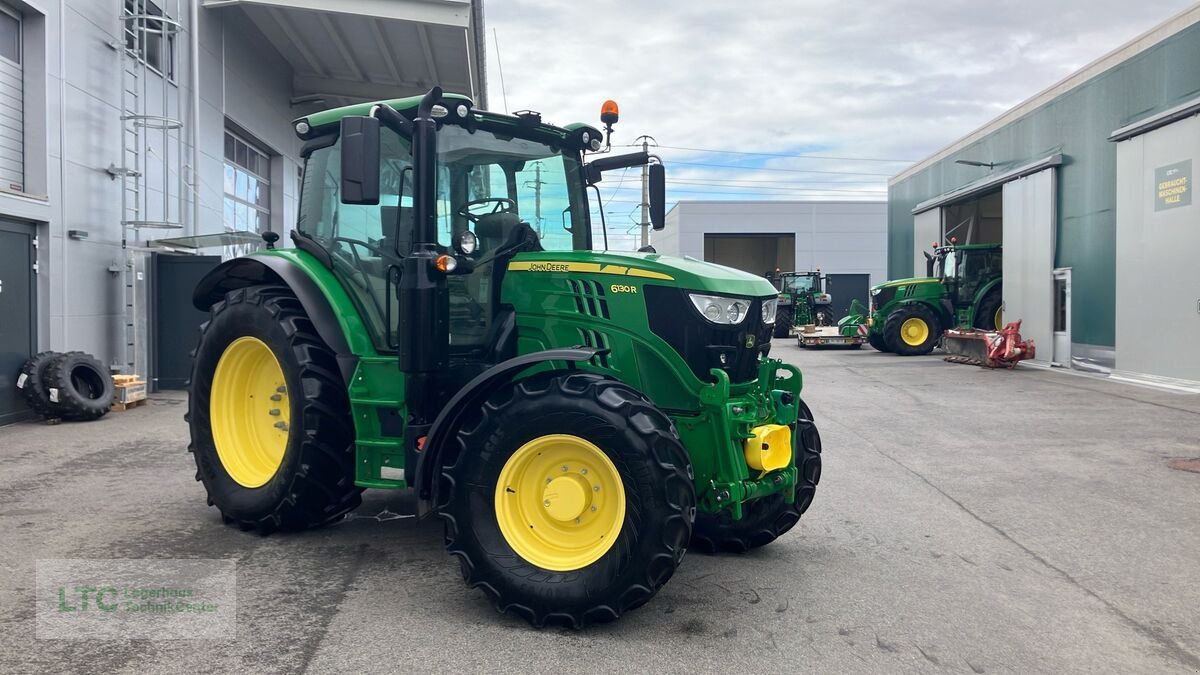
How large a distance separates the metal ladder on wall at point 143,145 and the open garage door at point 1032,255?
657 inches

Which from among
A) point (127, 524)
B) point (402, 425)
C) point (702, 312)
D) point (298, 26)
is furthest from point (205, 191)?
point (702, 312)

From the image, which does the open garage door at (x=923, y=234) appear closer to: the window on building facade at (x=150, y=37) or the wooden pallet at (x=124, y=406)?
the window on building facade at (x=150, y=37)

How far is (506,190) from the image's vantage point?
5.04m

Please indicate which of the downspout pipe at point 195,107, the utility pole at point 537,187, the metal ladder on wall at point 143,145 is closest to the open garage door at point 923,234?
the downspout pipe at point 195,107

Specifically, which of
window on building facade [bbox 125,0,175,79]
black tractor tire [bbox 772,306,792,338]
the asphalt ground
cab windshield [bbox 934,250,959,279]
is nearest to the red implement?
cab windshield [bbox 934,250,959,279]

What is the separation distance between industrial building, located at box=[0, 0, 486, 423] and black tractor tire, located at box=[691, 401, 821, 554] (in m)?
8.13

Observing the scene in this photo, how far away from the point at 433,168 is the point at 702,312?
1.54m

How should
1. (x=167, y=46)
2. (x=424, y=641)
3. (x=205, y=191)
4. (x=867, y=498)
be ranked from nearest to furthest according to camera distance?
(x=424, y=641) < (x=867, y=498) < (x=167, y=46) < (x=205, y=191)

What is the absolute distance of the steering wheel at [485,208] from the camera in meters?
4.87

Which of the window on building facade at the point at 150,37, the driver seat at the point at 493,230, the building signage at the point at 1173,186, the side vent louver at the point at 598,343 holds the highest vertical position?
the window on building facade at the point at 150,37

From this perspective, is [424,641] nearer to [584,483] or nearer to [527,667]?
[527,667]

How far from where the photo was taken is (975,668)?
3.51m

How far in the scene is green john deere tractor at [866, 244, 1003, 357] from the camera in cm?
2250

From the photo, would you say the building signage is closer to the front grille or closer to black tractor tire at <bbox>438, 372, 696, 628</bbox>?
the front grille
